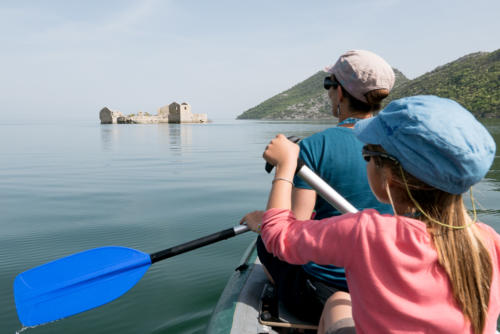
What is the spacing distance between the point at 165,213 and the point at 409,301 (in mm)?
6067

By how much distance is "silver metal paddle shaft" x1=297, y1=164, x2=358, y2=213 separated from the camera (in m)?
1.83

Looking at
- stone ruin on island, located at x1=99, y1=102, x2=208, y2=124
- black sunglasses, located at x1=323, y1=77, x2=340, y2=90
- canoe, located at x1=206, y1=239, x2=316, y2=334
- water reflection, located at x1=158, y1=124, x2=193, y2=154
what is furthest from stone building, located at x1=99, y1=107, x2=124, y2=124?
black sunglasses, located at x1=323, y1=77, x2=340, y2=90

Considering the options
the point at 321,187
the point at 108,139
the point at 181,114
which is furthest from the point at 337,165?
the point at 181,114

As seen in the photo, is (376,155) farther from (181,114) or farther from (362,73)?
(181,114)

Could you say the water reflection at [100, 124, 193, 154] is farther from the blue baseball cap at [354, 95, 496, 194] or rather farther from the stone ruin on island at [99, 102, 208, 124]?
the stone ruin on island at [99, 102, 208, 124]

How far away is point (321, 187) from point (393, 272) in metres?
0.70

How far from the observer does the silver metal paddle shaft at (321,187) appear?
71.9 inches

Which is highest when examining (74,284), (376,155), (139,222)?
(376,155)

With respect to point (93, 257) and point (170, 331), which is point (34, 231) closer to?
point (93, 257)

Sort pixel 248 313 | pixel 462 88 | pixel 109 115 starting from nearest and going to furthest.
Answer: pixel 248 313, pixel 462 88, pixel 109 115

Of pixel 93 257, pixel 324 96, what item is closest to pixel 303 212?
pixel 93 257

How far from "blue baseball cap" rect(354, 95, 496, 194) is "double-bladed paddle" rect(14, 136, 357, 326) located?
1756 millimetres

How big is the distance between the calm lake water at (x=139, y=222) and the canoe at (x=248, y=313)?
0.78 metres

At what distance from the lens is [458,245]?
4.03 ft
